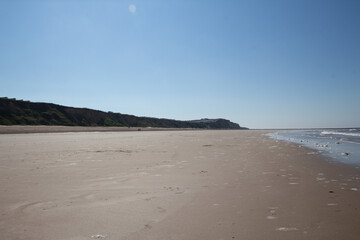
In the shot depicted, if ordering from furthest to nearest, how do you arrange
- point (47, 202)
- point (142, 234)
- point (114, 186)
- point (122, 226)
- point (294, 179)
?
point (294, 179) < point (114, 186) < point (47, 202) < point (122, 226) < point (142, 234)

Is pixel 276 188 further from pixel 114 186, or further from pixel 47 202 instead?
pixel 47 202

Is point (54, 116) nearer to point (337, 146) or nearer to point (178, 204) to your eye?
point (337, 146)

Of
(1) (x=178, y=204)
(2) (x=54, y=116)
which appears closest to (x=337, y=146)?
(1) (x=178, y=204)

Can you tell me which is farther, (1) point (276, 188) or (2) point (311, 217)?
(1) point (276, 188)

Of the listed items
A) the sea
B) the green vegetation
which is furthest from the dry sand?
the green vegetation

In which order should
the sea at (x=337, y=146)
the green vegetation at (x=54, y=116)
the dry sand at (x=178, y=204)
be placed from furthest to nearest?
the green vegetation at (x=54, y=116)
the sea at (x=337, y=146)
the dry sand at (x=178, y=204)

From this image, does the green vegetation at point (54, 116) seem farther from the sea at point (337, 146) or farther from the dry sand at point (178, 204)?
the sea at point (337, 146)

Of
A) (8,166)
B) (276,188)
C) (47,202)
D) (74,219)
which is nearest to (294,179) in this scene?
(276,188)

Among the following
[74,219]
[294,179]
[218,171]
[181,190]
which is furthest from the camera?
[218,171]

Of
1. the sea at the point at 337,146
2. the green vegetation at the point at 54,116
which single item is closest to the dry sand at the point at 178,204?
the sea at the point at 337,146

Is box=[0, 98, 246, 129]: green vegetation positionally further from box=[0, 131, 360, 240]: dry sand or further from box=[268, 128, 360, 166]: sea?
box=[268, 128, 360, 166]: sea

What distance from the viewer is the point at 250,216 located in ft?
10.7

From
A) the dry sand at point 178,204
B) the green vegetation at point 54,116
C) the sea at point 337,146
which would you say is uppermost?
the green vegetation at point 54,116

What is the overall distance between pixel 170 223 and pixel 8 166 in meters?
6.63
